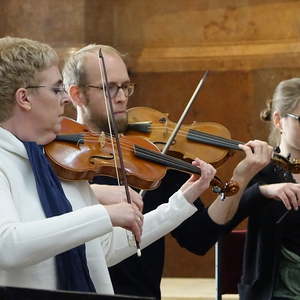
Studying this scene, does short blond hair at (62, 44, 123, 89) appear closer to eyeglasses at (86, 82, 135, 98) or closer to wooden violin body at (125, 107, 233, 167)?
eyeglasses at (86, 82, 135, 98)

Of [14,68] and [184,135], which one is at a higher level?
[14,68]

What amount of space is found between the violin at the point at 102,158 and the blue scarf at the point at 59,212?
188 millimetres

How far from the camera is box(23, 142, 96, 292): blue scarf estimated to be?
232 cm

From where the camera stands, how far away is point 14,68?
238 cm

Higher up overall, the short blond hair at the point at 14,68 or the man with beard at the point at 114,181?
the short blond hair at the point at 14,68

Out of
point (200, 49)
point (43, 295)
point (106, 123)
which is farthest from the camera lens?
point (200, 49)

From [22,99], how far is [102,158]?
0.42 m

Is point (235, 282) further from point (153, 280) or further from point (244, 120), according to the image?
point (244, 120)

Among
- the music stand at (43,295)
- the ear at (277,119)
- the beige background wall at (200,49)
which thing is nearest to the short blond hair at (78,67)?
the ear at (277,119)

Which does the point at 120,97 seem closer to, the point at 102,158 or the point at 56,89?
the point at 102,158

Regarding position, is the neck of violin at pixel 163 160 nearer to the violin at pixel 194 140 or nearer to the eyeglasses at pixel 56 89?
the violin at pixel 194 140

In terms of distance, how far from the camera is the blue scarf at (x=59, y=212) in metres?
2.32

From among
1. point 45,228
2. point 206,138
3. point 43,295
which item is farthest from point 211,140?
point 43,295

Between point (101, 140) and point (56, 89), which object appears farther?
point (101, 140)
